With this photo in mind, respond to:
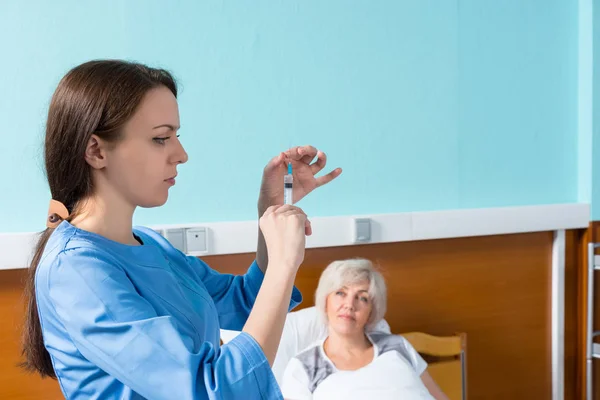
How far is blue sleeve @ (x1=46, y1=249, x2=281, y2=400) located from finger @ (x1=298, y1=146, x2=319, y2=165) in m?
0.46

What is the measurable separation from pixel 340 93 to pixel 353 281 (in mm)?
740

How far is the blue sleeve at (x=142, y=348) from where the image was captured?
876 millimetres

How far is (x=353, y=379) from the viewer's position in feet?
7.94

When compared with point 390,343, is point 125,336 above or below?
above

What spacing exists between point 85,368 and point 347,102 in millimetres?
1948

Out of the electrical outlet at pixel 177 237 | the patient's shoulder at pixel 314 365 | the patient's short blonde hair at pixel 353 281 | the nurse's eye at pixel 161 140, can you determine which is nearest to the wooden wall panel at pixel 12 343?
the electrical outlet at pixel 177 237

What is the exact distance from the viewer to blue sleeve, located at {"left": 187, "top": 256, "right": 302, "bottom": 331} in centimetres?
135

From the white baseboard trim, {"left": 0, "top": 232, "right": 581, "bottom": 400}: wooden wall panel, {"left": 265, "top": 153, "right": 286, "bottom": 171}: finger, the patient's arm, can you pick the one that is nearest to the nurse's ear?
{"left": 265, "top": 153, "right": 286, "bottom": 171}: finger

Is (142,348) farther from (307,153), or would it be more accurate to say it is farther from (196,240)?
(196,240)

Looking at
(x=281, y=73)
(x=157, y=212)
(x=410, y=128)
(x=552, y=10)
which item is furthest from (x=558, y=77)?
(x=157, y=212)

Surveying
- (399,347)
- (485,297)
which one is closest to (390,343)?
(399,347)

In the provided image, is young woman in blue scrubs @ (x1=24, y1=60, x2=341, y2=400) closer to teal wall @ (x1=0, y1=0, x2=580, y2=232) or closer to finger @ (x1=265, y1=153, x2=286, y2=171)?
finger @ (x1=265, y1=153, x2=286, y2=171)

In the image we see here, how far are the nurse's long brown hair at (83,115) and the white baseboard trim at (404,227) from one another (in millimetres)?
1132

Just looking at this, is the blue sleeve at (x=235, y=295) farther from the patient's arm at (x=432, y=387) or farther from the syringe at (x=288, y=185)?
the patient's arm at (x=432, y=387)
